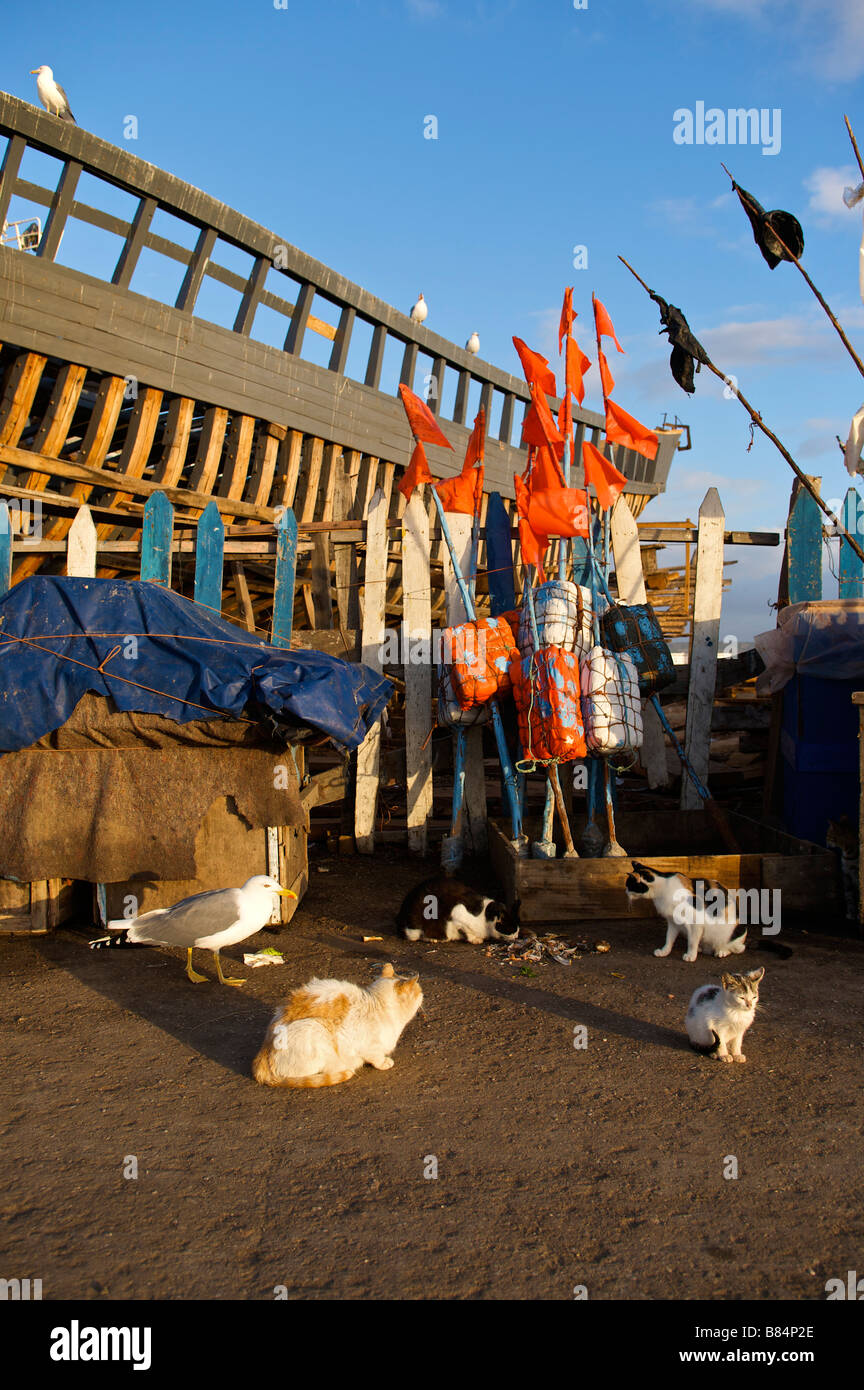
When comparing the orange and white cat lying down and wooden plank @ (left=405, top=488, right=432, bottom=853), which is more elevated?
wooden plank @ (left=405, top=488, right=432, bottom=853)

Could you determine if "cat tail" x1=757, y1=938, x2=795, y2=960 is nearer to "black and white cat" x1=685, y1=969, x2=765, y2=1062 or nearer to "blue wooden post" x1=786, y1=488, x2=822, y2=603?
"black and white cat" x1=685, y1=969, x2=765, y2=1062

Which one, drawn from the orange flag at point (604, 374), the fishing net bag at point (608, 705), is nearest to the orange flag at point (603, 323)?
the orange flag at point (604, 374)

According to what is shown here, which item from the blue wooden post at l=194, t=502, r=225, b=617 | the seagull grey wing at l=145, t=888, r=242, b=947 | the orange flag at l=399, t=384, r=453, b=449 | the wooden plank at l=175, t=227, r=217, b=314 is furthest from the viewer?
the wooden plank at l=175, t=227, r=217, b=314

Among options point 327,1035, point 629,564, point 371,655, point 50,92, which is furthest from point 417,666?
point 50,92

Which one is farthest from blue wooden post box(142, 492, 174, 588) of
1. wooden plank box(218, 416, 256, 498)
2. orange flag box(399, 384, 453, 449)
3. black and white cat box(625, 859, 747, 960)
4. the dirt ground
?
black and white cat box(625, 859, 747, 960)

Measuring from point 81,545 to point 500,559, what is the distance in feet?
11.6

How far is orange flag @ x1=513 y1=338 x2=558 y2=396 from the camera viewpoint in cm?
650

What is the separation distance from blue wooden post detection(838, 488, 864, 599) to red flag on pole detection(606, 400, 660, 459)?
2117 millimetres

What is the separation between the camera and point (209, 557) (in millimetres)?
6996

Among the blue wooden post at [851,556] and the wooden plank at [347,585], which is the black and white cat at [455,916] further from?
the blue wooden post at [851,556]

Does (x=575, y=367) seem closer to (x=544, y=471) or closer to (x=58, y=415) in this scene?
(x=544, y=471)

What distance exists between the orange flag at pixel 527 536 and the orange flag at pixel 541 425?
1.09 ft

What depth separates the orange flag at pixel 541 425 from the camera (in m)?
6.18

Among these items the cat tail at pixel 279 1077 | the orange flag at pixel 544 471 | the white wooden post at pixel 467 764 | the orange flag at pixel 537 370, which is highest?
the orange flag at pixel 537 370
